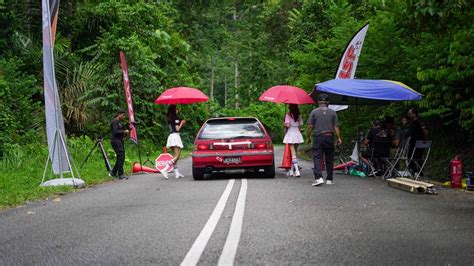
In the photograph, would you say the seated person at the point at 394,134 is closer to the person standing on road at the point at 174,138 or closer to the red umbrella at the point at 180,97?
the red umbrella at the point at 180,97

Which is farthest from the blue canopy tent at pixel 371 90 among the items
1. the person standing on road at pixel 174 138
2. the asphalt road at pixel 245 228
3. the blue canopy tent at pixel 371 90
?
the person standing on road at pixel 174 138

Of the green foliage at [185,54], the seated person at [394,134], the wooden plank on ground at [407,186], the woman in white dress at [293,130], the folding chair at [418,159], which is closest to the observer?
the wooden plank on ground at [407,186]

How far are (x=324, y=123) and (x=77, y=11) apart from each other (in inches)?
731

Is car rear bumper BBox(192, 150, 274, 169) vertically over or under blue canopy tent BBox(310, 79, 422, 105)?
under

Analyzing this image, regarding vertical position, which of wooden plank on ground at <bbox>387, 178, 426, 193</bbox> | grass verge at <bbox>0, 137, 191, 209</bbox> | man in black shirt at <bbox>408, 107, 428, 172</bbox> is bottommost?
grass verge at <bbox>0, 137, 191, 209</bbox>

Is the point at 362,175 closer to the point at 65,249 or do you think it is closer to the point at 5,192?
the point at 5,192

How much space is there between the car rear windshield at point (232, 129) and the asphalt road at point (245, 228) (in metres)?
2.51

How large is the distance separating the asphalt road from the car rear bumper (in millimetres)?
2013

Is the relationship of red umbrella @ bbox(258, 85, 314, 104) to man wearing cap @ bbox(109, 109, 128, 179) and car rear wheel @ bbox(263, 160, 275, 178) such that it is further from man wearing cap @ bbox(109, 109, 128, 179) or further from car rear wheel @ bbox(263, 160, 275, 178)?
man wearing cap @ bbox(109, 109, 128, 179)

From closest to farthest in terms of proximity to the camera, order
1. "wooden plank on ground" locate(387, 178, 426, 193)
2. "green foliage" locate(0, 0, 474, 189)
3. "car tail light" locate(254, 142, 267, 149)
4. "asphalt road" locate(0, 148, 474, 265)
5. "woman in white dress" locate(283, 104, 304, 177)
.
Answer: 1. "asphalt road" locate(0, 148, 474, 265)
2. "wooden plank on ground" locate(387, 178, 426, 193)
3. "car tail light" locate(254, 142, 267, 149)
4. "green foliage" locate(0, 0, 474, 189)
5. "woman in white dress" locate(283, 104, 304, 177)

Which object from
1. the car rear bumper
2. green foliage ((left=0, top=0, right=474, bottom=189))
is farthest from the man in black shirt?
the car rear bumper

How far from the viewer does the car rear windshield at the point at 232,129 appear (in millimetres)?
13641

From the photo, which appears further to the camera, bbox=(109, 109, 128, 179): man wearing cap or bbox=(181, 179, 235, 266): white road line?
bbox=(109, 109, 128, 179): man wearing cap

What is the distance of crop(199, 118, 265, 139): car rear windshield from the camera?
13641 mm
